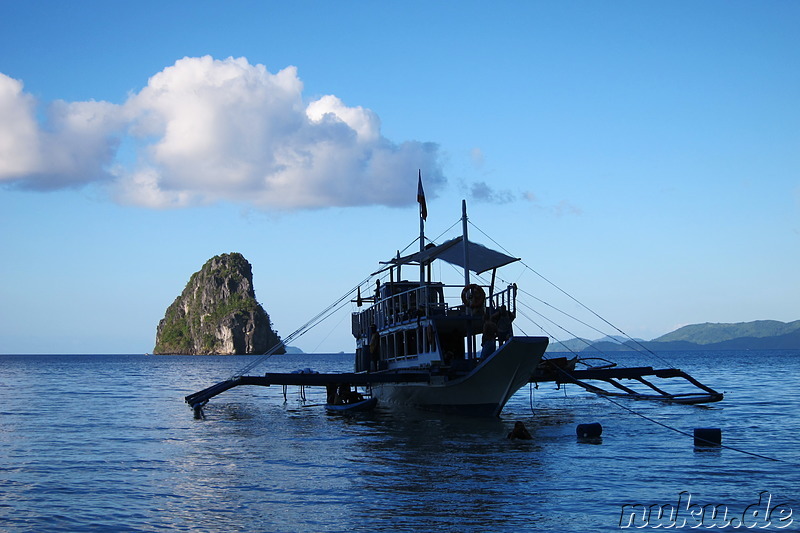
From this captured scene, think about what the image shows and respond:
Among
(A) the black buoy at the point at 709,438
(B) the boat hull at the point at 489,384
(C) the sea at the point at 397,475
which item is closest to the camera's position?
(C) the sea at the point at 397,475

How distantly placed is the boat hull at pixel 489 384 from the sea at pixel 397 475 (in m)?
0.67

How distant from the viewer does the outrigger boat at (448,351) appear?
100 feet

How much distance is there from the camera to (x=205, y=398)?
38469mm

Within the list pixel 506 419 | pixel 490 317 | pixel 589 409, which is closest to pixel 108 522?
pixel 490 317

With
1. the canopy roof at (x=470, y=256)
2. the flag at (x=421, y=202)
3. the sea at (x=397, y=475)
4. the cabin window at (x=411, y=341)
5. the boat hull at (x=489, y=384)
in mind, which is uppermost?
the flag at (x=421, y=202)

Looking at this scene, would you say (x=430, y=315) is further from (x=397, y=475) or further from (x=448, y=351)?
(x=397, y=475)

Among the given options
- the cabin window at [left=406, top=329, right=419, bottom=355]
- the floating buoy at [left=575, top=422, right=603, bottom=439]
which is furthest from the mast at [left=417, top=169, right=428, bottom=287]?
the floating buoy at [left=575, top=422, right=603, bottom=439]

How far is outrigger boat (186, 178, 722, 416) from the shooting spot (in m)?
30.5

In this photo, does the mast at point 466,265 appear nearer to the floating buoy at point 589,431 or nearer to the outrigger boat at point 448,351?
the outrigger boat at point 448,351

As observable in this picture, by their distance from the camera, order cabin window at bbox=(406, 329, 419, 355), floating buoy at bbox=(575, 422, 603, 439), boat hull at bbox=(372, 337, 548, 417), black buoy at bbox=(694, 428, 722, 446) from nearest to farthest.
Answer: black buoy at bbox=(694, 428, 722, 446) < floating buoy at bbox=(575, 422, 603, 439) < boat hull at bbox=(372, 337, 548, 417) < cabin window at bbox=(406, 329, 419, 355)

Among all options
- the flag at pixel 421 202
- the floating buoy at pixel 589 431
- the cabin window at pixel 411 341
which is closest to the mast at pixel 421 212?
the flag at pixel 421 202

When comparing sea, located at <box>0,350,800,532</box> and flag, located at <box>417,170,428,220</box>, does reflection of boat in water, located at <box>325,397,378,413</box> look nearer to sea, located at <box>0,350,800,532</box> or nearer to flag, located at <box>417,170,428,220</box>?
sea, located at <box>0,350,800,532</box>

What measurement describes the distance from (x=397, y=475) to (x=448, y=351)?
14395mm

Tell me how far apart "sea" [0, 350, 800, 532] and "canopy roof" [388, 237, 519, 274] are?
6.80 m
